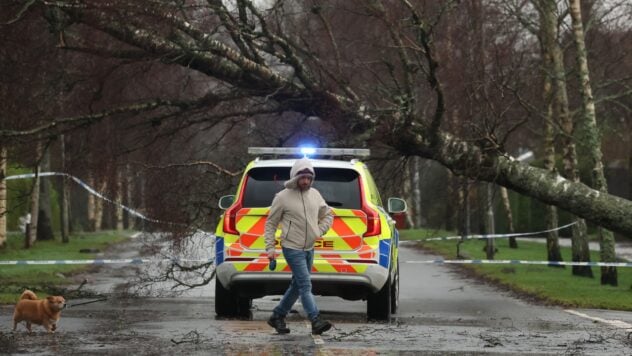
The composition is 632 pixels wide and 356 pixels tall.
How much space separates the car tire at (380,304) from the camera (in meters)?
14.8

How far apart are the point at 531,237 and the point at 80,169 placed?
2710 centimetres

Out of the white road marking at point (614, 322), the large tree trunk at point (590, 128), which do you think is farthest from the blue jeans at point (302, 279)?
the large tree trunk at point (590, 128)

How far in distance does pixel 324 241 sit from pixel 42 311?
3.21m

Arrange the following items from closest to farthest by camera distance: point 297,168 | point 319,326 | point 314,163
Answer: point 319,326
point 297,168
point 314,163

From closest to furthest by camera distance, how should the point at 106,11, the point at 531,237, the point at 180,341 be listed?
the point at 180,341
the point at 106,11
the point at 531,237

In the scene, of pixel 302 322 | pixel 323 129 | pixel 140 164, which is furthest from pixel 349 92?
pixel 302 322

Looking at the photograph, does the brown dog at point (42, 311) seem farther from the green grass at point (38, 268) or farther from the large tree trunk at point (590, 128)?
the large tree trunk at point (590, 128)

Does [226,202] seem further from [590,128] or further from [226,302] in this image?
[590,128]

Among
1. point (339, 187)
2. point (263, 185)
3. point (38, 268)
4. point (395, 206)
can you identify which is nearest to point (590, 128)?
point (395, 206)

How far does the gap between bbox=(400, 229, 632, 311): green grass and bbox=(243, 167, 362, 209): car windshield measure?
18.7ft

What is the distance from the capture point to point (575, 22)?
23703 mm

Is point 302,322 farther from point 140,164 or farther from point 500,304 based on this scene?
point 140,164

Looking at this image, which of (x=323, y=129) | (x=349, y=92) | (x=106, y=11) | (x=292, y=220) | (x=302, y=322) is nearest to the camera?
(x=292, y=220)

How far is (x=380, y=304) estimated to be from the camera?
1488cm
